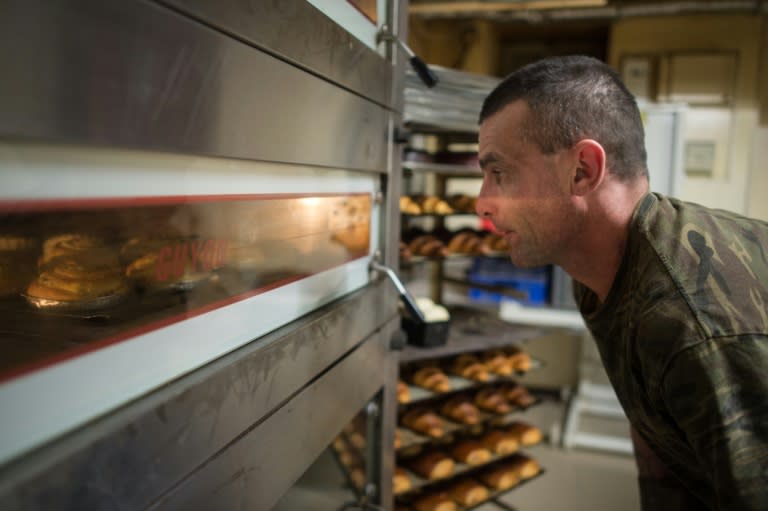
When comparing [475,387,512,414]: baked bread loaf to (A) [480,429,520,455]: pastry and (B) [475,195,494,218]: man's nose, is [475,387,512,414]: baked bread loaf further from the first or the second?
(B) [475,195,494,218]: man's nose

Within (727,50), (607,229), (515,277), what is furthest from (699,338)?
(727,50)

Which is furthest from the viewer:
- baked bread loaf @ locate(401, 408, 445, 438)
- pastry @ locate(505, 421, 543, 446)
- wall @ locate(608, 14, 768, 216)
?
wall @ locate(608, 14, 768, 216)

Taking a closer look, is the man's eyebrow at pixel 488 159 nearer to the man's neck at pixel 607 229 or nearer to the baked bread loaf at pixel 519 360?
the man's neck at pixel 607 229

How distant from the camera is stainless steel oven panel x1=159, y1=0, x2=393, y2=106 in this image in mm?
593

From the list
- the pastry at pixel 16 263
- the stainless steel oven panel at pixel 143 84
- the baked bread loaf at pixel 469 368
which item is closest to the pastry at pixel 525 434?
the baked bread loaf at pixel 469 368

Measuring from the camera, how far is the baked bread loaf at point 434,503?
211 cm

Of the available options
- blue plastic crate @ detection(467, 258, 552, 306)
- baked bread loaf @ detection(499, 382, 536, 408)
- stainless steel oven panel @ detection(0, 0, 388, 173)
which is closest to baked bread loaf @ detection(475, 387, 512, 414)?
baked bread loaf @ detection(499, 382, 536, 408)

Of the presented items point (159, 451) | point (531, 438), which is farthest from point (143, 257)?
point (531, 438)

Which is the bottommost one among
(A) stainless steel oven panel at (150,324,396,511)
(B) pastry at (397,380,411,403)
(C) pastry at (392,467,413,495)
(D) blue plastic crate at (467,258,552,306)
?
(C) pastry at (392,467,413,495)

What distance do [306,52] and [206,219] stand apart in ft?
1.00

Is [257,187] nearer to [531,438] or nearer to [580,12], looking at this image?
[531,438]

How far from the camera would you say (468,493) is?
7.30 feet

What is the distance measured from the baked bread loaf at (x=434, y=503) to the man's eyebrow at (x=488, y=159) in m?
1.61

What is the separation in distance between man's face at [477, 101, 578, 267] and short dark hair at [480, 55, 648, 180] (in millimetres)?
21
